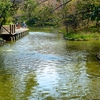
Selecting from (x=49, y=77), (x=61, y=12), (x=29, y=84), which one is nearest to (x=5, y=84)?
(x=29, y=84)

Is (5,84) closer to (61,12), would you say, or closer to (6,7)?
(6,7)

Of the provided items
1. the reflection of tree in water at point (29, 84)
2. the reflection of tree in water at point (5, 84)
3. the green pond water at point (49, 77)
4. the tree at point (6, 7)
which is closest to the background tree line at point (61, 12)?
the tree at point (6, 7)

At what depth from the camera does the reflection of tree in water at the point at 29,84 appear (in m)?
15.8

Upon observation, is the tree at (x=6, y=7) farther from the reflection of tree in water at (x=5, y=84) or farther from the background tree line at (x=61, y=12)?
the reflection of tree in water at (x=5, y=84)

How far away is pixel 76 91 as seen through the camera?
16516 mm

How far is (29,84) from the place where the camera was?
18.0m

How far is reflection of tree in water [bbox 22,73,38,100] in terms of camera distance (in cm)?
1579

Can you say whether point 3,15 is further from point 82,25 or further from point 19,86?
point 19,86

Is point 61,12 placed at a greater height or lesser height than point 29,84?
greater

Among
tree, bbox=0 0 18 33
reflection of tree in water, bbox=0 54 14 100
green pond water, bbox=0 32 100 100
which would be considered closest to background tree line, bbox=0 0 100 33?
tree, bbox=0 0 18 33

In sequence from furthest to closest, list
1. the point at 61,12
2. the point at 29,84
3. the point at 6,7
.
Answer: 1. the point at 61,12
2. the point at 6,7
3. the point at 29,84

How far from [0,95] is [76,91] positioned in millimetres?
4249

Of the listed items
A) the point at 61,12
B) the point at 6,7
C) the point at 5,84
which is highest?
the point at 6,7

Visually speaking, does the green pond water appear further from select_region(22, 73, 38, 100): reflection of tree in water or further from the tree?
the tree
